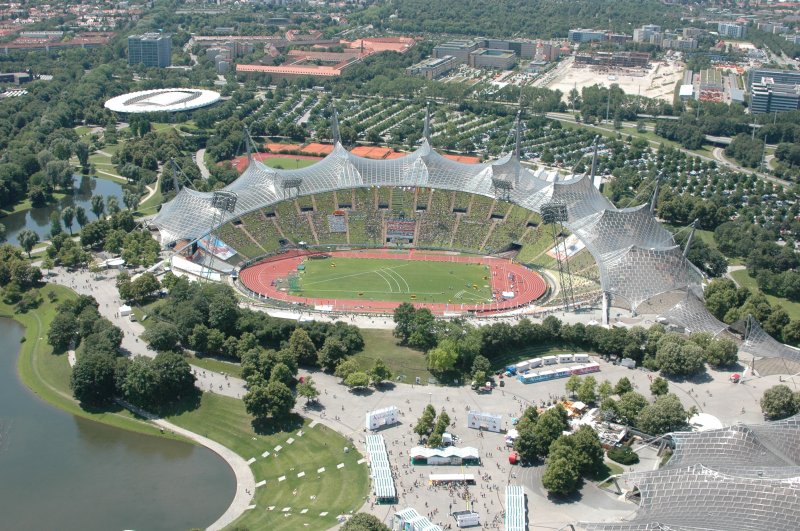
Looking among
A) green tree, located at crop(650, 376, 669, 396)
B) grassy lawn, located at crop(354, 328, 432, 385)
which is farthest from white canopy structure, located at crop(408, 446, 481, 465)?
green tree, located at crop(650, 376, 669, 396)

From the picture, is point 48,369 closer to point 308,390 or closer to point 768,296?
point 308,390

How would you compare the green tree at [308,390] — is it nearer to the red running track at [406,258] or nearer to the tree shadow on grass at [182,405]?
the tree shadow on grass at [182,405]

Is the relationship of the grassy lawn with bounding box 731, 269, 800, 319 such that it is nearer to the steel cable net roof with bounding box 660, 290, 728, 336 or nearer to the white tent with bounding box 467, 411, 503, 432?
the steel cable net roof with bounding box 660, 290, 728, 336

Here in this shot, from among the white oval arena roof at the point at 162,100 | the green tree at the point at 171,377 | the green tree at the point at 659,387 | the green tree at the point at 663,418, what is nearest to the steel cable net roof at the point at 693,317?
the green tree at the point at 659,387

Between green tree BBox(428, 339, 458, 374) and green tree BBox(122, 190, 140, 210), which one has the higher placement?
green tree BBox(122, 190, 140, 210)

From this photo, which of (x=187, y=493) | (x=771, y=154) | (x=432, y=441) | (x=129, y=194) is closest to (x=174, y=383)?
(x=187, y=493)

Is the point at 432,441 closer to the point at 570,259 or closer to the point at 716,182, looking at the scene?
the point at 570,259
